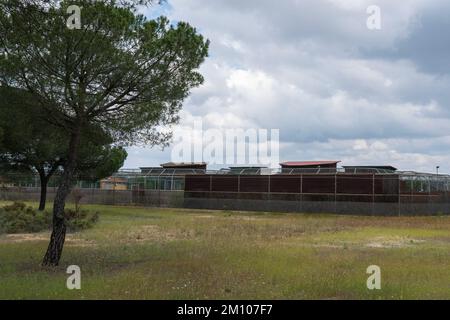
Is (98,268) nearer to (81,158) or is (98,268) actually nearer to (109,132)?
(109,132)

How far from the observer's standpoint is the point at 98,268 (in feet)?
42.4

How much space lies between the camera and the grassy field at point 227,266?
980cm

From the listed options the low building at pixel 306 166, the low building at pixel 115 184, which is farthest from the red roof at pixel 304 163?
the low building at pixel 115 184

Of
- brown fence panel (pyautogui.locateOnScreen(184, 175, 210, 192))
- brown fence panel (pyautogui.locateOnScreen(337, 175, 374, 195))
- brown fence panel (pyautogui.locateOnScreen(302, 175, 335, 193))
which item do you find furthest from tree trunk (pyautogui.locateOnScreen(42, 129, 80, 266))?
brown fence panel (pyautogui.locateOnScreen(184, 175, 210, 192))

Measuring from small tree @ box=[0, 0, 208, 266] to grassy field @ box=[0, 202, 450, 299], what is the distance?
2.35m

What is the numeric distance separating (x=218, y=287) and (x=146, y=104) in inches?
247

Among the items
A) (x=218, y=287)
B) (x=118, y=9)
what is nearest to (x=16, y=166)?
(x=118, y=9)

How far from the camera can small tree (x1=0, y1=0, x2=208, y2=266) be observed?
11.9 metres

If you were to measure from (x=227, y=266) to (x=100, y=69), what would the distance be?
5811mm

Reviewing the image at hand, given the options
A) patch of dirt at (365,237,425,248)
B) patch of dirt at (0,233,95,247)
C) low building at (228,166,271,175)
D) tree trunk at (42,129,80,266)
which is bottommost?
patch of dirt at (0,233,95,247)

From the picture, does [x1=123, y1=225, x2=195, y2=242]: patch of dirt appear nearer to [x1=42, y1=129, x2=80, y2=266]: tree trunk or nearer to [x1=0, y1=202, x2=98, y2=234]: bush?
[x1=0, y1=202, x2=98, y2=234]: bush

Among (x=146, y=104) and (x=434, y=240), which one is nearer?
(x=146, y=104)

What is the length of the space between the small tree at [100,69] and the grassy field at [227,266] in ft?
7.70

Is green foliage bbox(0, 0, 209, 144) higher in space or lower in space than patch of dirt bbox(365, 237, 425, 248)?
higher
